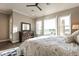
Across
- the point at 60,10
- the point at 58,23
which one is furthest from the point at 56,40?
the point at 60,10

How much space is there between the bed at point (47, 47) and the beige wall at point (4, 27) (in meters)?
0.31

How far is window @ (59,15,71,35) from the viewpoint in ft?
4.54

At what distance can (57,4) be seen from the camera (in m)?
1.22

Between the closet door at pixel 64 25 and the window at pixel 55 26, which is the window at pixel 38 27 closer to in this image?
the window at pixel 55 26

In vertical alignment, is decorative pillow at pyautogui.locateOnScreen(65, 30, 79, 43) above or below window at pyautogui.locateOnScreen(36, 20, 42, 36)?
below

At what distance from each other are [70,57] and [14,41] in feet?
2.90

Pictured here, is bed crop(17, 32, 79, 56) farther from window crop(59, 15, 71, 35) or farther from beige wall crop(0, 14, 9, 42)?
beige wall crop(0, 14, 9, 42)

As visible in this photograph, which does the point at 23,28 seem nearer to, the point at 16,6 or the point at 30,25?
the point at 30,25

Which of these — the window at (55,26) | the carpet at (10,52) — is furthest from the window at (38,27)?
the carpet at (10,52)

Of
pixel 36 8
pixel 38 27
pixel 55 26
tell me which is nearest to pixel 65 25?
pixel 55 26

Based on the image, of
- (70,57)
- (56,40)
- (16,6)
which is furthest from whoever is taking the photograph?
(56,40)

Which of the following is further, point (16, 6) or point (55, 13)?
point (55, 13)

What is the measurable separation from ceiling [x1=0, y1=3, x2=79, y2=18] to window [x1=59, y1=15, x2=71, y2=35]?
0.60 feet

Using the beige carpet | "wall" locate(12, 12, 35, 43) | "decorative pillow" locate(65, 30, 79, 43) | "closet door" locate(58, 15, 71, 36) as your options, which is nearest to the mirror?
"wall" locate(12, 12, 35, 43)
